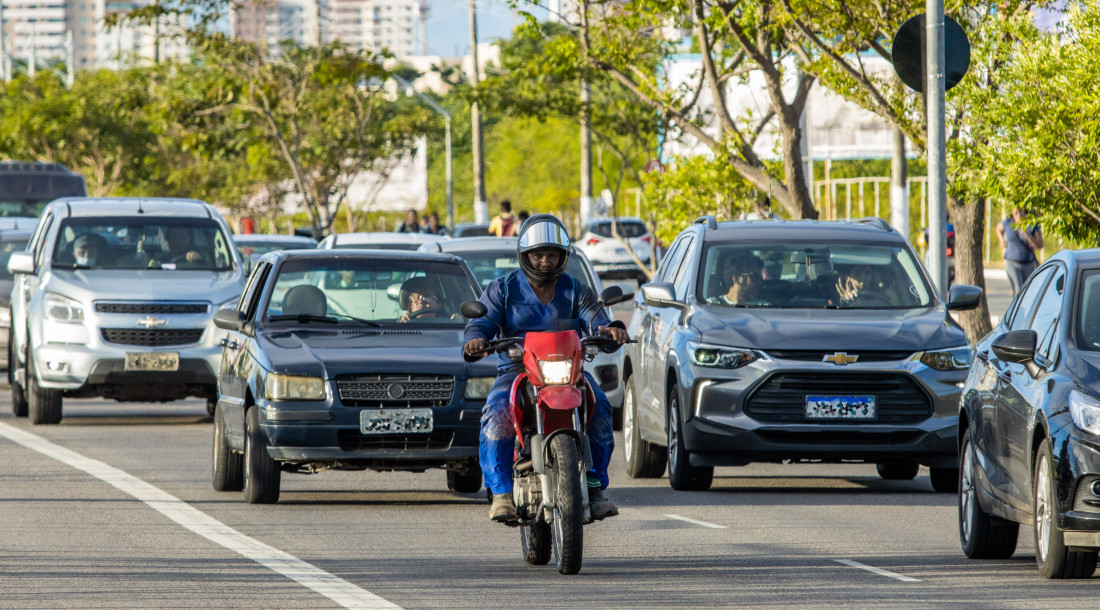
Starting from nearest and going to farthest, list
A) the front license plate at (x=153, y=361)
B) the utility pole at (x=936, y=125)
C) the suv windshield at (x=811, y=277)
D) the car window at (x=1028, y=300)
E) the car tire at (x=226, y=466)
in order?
1. the car window at (x=1028, y=300)
2. the car tire at (x=226, y=466)
3. the suv windshield at (x=811, y=277)
4. the utility pole at (x=936, y=125)
5. the front license plate at (x=153, y=361)

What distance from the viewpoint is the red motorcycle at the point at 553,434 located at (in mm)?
8727

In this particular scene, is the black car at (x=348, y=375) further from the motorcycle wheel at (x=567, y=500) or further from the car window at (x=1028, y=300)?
the car window at (x=1028, y=300)

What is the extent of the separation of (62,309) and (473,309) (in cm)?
866

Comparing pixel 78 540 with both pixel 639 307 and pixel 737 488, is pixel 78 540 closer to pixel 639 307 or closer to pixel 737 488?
pixel 737 488

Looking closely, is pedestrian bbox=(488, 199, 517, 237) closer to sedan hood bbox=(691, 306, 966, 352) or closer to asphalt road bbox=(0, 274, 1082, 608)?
asphalt road bbox=(0, 274, 1082, 608)

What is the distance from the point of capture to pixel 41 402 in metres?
17.1

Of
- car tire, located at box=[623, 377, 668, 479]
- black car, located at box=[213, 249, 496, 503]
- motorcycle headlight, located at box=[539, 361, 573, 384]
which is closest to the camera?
motorcycle headlight, located at box=[539, 361, 573, 384]

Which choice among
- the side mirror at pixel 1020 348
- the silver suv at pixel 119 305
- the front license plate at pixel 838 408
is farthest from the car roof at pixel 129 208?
the side mirror at pixel 1020 348

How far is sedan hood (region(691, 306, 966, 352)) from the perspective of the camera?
1206 centimetres

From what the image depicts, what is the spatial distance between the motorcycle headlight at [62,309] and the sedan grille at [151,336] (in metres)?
0.29

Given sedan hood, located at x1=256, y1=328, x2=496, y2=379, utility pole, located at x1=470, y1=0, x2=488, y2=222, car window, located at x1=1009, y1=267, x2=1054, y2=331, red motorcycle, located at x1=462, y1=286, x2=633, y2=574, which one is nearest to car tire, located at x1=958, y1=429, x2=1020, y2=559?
car window, located at x1=1009, y1=267, x2=1054, y2=331

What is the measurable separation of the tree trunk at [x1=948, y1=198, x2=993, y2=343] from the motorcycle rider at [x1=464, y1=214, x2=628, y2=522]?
12.8m

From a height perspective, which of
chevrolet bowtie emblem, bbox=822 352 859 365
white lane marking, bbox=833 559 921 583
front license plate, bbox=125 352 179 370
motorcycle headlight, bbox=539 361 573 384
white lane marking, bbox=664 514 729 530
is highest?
motorcycle headlight, bbox=539 361 573 384

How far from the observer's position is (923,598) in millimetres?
8383
